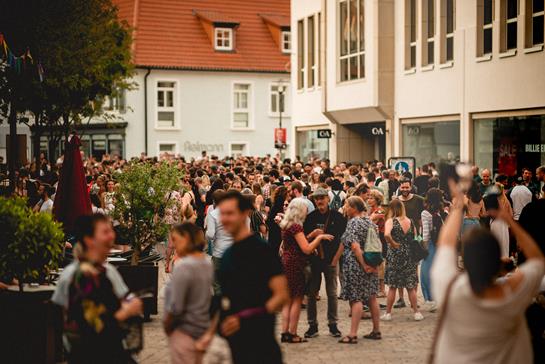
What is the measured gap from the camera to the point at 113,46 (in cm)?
3319

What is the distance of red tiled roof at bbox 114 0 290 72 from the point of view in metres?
54.2

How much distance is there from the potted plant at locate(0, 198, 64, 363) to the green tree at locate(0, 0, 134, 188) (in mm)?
11434

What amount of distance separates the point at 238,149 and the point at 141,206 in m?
43.4

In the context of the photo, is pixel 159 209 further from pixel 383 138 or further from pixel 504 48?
pixel 383 138

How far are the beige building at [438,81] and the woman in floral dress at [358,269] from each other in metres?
9.99

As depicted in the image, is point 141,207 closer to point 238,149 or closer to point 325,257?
point 325,257

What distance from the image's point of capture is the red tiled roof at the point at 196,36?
2133 inches

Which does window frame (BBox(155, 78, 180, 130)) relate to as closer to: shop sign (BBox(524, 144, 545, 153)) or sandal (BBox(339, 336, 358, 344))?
shop sign (BBox(524, 144, 545, 153))

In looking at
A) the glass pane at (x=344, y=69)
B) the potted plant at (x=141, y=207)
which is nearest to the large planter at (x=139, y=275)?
the potted plant at (x=141, y=207)

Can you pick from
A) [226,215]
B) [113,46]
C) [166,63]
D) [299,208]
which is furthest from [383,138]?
[226,215]

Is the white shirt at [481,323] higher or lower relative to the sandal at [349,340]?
higher

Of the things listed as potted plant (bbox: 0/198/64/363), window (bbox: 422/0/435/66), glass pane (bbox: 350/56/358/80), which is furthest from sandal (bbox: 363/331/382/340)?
A: glass pane (bbox: 350/56/358/80)

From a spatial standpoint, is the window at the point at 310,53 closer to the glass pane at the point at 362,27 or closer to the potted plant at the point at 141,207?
the glass pane at the point at 362,27

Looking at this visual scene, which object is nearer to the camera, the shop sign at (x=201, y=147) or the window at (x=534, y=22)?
the window at (x=534, y=22)
